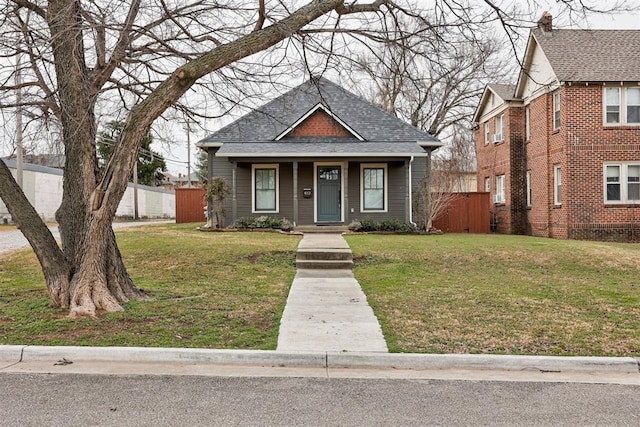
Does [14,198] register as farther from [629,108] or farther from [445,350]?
[629,108]

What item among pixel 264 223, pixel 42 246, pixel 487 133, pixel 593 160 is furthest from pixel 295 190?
pixel 42 246

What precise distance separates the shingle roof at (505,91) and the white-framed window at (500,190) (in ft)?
11.2

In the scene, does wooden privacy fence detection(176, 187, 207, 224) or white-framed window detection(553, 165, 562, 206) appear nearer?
white-framed window detection(553, 165, 562, 206)

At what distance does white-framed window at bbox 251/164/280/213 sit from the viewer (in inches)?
801

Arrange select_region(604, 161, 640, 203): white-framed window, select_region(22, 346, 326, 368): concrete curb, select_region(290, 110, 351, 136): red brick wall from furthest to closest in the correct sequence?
select_region(290, 110, 351, 136): red brick wall
select_region(604, 161, 640, 203): white-framed window
select_region(22, 346, 326, 368): concrete curb

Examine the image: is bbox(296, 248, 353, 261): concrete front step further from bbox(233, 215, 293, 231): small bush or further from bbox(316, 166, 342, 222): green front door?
bbox(316, 166, 342, 222): green front door

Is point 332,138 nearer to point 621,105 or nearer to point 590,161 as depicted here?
point 590,161

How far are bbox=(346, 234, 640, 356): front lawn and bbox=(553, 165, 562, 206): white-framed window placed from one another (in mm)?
4988

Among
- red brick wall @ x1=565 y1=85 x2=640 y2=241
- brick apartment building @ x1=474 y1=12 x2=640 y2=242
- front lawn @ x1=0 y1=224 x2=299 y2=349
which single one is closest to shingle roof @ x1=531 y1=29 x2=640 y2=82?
brick apartment building @ x1=474 y1=12 x2=640 y2=242

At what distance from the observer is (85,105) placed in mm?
7773

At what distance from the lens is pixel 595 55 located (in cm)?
1912

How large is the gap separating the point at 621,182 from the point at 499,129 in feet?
21.3

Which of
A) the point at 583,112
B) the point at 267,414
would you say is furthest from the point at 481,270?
the point at 583,112

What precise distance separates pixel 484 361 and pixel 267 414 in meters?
2.50
